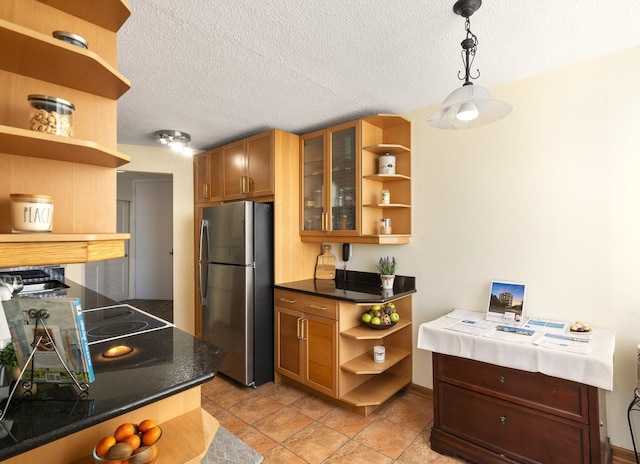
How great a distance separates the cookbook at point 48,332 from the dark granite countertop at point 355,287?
172 cm

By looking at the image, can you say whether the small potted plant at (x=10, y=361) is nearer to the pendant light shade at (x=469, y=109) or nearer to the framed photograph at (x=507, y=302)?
the pendant light shade at (x=469, y=109)

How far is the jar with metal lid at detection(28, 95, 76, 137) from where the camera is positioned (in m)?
1.03

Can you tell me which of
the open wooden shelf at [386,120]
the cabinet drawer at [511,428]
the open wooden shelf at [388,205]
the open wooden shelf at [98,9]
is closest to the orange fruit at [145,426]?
the open wooden shelf at [98,9]

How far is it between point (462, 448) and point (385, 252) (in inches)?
58.7

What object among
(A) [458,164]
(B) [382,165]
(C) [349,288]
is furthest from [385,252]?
(A) [458,164]

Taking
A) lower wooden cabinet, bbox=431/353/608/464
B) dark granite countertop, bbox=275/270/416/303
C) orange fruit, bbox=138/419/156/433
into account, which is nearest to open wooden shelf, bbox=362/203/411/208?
dark granite countertop, bbox=275/270/416/303

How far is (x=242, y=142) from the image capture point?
11.0 ft

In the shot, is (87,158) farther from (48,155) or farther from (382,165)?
(382,165)

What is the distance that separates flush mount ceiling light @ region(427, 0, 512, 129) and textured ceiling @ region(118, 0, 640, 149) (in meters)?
0.08

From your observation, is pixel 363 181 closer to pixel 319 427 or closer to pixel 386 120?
pixel 386 120

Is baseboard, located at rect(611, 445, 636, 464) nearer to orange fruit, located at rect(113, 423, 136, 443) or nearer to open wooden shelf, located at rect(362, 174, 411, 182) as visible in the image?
open wooden shelf, located at rect(362, 174, 411, 182)

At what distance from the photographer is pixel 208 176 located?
12.5 ft

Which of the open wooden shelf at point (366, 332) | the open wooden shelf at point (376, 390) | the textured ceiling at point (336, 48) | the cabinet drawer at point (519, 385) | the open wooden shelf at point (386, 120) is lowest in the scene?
the open wooden shelf at point (376, 390)

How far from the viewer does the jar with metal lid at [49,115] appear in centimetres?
103
